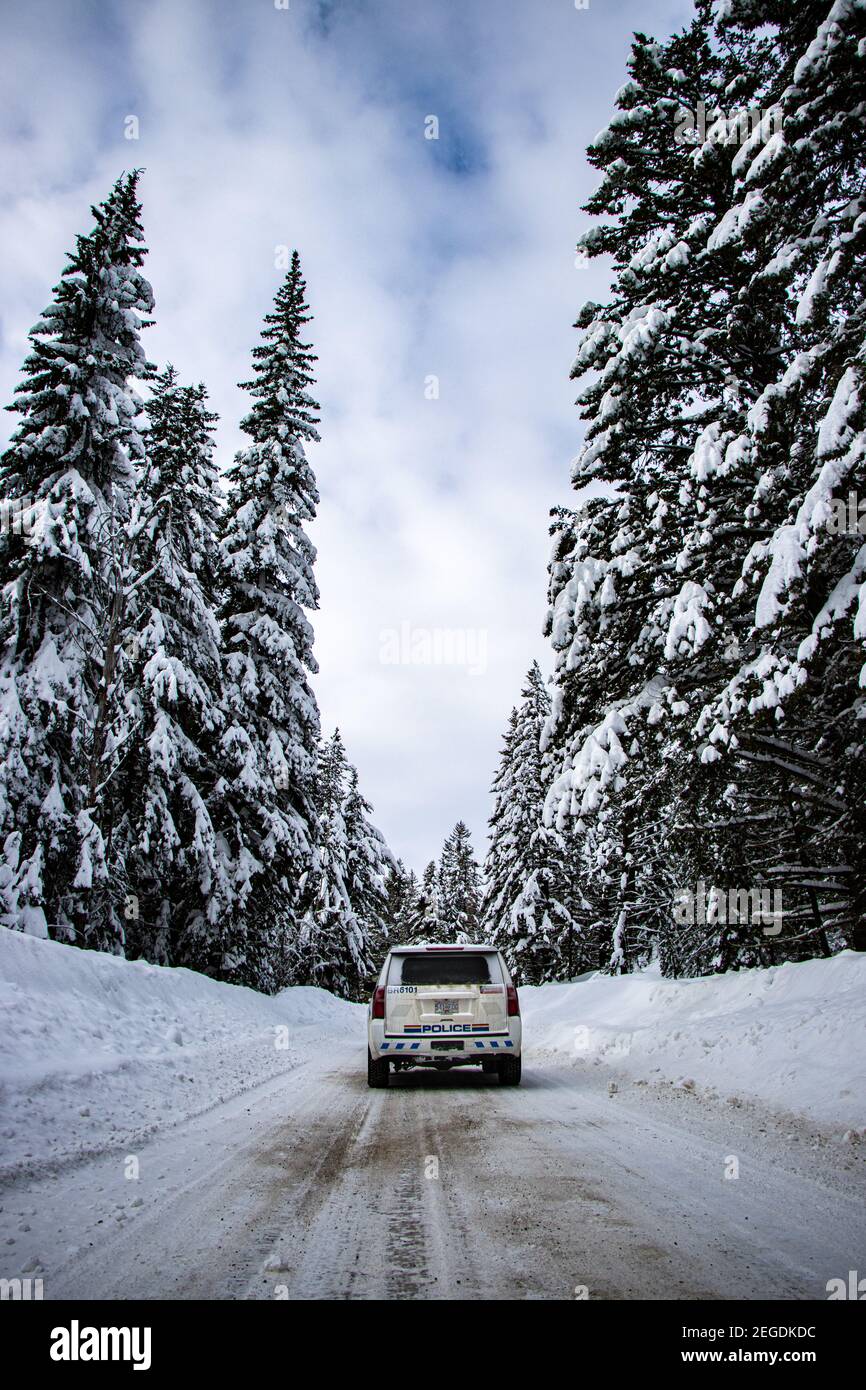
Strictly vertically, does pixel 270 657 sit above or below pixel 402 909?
above

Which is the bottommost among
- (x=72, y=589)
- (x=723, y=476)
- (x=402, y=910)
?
(x=402, y=910)

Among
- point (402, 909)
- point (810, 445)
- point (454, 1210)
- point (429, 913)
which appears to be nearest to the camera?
point (454, 1210)

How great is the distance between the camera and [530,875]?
32875 millimetres

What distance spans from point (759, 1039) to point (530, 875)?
25.2 meters

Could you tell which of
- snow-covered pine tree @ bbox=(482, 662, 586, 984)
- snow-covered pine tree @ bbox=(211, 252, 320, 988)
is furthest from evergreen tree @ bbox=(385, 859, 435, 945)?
snow-covered pine tree @ bbox=(211, 252, 320, 988)

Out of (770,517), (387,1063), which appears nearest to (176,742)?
(387,1063)

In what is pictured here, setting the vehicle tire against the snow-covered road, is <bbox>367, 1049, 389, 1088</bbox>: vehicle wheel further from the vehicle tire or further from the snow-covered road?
the snow-covered road

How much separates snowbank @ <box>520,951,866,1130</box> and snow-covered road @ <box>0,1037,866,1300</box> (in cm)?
46

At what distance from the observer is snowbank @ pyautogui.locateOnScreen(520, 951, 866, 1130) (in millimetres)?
6438

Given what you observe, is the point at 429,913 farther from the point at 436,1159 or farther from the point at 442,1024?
the point at 436,1159

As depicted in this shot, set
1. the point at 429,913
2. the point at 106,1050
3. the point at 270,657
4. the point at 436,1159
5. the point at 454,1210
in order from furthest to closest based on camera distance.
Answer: the point at 429,913, the point at 270,657, the point at 106,1050, the point at 436,1159, the point at 454,1210

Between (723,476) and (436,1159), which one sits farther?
(723,476)

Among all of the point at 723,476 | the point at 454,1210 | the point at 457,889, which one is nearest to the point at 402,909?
the point at 457,889
